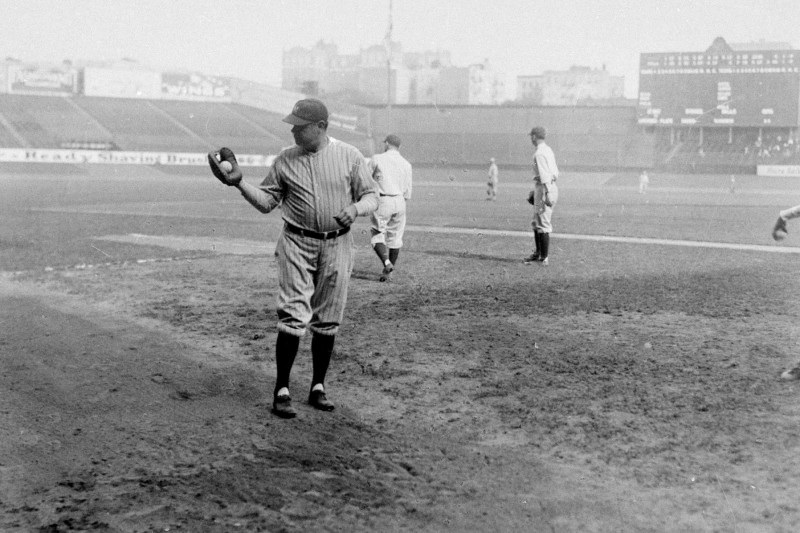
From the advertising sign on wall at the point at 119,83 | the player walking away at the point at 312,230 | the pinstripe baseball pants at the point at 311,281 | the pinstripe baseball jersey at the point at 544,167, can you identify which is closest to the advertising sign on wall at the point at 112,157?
the advertising sign on wall at the point at 119,83

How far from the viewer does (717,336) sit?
25.2 feet

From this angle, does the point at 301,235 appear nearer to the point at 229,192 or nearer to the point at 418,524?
the point at 418,524

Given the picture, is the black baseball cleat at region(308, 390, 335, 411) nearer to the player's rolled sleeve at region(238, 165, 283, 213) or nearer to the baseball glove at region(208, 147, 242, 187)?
the player's rolled sleeve at region(238, 165, 283, 213)

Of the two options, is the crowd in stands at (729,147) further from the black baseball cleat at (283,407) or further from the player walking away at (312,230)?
the black baseball cleat at (283,407)

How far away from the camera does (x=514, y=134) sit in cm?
6391

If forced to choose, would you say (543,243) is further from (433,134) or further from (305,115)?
(433,134)

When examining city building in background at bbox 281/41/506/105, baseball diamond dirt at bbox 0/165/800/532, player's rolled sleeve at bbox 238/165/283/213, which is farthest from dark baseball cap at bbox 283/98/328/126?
city building in background at bbox 281/41/506/105

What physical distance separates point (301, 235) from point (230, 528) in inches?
89.9

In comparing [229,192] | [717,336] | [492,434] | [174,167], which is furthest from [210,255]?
[174,167]

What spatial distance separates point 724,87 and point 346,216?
180 ft

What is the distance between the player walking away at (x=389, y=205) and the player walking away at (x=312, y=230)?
218 inches

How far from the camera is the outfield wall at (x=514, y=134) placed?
61.0m

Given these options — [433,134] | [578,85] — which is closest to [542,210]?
[433,134]

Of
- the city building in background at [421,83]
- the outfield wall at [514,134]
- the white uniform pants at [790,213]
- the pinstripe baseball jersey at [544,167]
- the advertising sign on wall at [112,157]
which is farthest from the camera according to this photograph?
the city building in background at [421,83]
